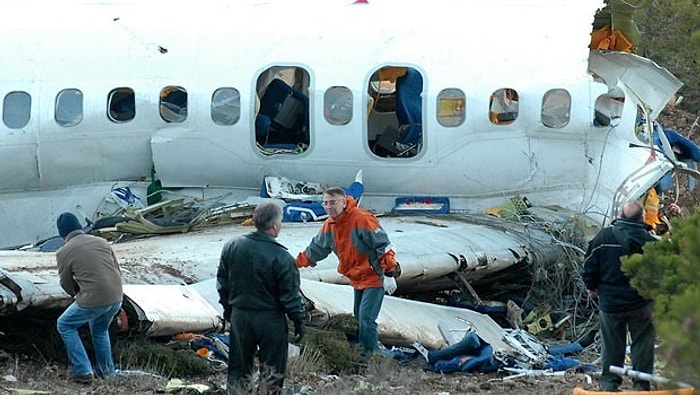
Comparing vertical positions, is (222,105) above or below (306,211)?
above

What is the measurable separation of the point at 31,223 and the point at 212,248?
407cm

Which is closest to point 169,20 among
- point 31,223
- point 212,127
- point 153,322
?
point 212,127

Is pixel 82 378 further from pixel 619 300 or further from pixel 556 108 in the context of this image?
pixel 556 108

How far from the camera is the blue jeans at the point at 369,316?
456 inches

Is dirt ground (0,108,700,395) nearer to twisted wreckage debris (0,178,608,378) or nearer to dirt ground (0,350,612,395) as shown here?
Result: dirt ground (0,350,612,395)

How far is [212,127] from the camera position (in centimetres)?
1659

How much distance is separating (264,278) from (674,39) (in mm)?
21716

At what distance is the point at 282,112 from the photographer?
55.9ft

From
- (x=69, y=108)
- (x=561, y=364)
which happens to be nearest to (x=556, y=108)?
(x=561, y=364)

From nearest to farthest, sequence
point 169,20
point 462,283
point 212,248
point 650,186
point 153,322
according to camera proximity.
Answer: point 153,322 < point 212,248 < point 462,283 < point 650,186 < point 169,20

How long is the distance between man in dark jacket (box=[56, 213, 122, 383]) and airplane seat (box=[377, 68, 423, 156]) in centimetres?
745

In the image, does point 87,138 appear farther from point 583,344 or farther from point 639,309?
point 639,309

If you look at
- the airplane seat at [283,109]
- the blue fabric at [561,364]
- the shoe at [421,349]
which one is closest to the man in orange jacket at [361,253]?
the shoe at [421,349]

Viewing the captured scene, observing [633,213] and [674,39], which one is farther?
[674,39]
